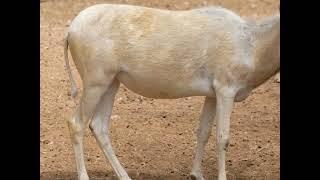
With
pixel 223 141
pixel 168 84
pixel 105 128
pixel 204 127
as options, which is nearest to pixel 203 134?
pixel 204 127

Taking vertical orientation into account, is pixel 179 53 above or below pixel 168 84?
above

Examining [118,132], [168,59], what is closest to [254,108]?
[118,132]

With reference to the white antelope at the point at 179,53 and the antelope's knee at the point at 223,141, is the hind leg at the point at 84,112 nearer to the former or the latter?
the white antelope at the point at 179,53

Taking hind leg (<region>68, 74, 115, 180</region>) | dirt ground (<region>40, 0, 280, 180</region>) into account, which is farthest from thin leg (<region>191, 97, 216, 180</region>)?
hind leg (<region>68, 74, 115, 180</region>)

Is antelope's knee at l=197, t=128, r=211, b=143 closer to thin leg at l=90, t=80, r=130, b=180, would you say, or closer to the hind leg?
thin leg at l=90, t=80, r=130, b=180

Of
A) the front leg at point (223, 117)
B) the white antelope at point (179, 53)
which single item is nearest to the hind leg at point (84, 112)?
the white antelope at point (179, 53)

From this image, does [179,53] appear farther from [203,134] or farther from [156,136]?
[156,136]

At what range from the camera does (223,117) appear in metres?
7.18

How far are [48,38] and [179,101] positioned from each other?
9.77 feet

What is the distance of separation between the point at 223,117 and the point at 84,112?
1262 mm

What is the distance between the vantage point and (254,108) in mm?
10148

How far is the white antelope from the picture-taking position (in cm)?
709

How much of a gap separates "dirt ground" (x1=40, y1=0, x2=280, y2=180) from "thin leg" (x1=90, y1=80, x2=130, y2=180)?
331 millimetres

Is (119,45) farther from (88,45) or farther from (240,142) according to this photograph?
(240,142)
